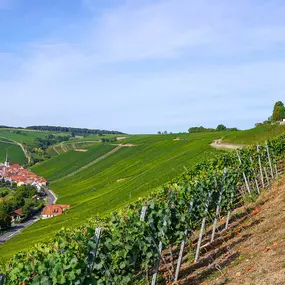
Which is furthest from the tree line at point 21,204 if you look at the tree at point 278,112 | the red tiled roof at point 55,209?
the tree at point 278,112

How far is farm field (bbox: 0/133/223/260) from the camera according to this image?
65.0 metres

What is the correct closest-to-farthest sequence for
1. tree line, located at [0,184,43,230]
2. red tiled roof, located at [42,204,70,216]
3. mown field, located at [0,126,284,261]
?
mown field, located at [0,126,284,261] < red tiled roof, located at [42,204,70,216] < tree line, located at [0,184,43,230]

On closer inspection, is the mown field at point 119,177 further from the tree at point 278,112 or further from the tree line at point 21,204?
the tree at point 278,112

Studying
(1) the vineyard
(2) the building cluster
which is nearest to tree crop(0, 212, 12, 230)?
(2) the building cluster

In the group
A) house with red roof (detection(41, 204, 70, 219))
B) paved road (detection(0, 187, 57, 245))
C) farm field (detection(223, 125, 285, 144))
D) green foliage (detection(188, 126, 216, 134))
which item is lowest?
paved road (detection(0, 187, 57, 245))

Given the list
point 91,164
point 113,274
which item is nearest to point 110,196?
point 113,274

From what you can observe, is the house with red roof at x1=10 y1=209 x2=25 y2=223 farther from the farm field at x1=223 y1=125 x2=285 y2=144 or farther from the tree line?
the farm field at x1=223 y1=125 x2=285 y2=144

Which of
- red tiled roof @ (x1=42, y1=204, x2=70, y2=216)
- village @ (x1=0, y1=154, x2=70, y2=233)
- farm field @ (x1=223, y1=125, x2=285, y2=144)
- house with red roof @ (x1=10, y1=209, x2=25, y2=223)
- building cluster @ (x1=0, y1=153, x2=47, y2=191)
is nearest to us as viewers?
farm field @ (x1=223, y1=125, x2=285, y2=144)

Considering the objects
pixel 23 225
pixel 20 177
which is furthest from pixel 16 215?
pixel 20 177

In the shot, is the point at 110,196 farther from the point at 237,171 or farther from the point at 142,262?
the point at 142,262

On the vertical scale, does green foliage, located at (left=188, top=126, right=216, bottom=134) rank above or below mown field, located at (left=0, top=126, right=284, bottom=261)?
above

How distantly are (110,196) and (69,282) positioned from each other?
60.6 metres

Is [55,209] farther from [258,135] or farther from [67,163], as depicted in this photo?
[67,163]

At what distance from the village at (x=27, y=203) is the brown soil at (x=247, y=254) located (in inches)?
2559
